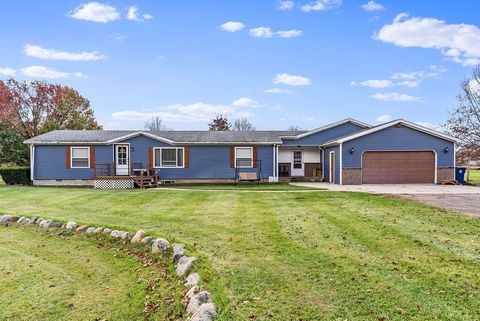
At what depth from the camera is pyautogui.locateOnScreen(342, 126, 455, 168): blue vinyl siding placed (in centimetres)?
1909

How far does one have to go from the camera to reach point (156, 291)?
459cm

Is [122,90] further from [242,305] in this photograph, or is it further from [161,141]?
[242,305]

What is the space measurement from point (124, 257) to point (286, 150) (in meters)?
18.1

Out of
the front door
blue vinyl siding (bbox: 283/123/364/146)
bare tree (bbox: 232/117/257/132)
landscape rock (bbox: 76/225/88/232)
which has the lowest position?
landscape rock (bbox: 76/225/88/232)

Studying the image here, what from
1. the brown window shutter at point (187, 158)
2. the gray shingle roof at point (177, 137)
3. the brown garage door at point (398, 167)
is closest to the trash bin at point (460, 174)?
the brown garage door at point (398, 167)

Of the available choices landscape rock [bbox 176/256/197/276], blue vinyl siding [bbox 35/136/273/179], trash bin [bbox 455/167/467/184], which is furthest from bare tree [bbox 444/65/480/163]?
landscape rock [bbox 176/256/197/276]

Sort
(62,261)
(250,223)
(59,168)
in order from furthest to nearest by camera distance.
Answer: (59,168), (250,223), (62,261)

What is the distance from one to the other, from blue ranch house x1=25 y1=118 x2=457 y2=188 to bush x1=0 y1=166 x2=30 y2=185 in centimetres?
65

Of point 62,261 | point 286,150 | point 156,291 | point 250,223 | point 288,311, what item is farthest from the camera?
point 286,150

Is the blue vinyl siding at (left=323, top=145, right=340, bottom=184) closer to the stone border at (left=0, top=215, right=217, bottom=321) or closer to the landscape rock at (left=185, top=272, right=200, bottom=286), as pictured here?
the stone border at (left=0, top=215, right=217, bottom=321)

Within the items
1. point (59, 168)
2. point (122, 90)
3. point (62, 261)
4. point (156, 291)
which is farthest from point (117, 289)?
point (122, 90)

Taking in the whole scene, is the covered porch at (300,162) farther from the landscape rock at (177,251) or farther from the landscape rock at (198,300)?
the landscape rock at (198,300)

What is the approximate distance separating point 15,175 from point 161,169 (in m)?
8.65

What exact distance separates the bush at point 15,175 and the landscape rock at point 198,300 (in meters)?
20.7
